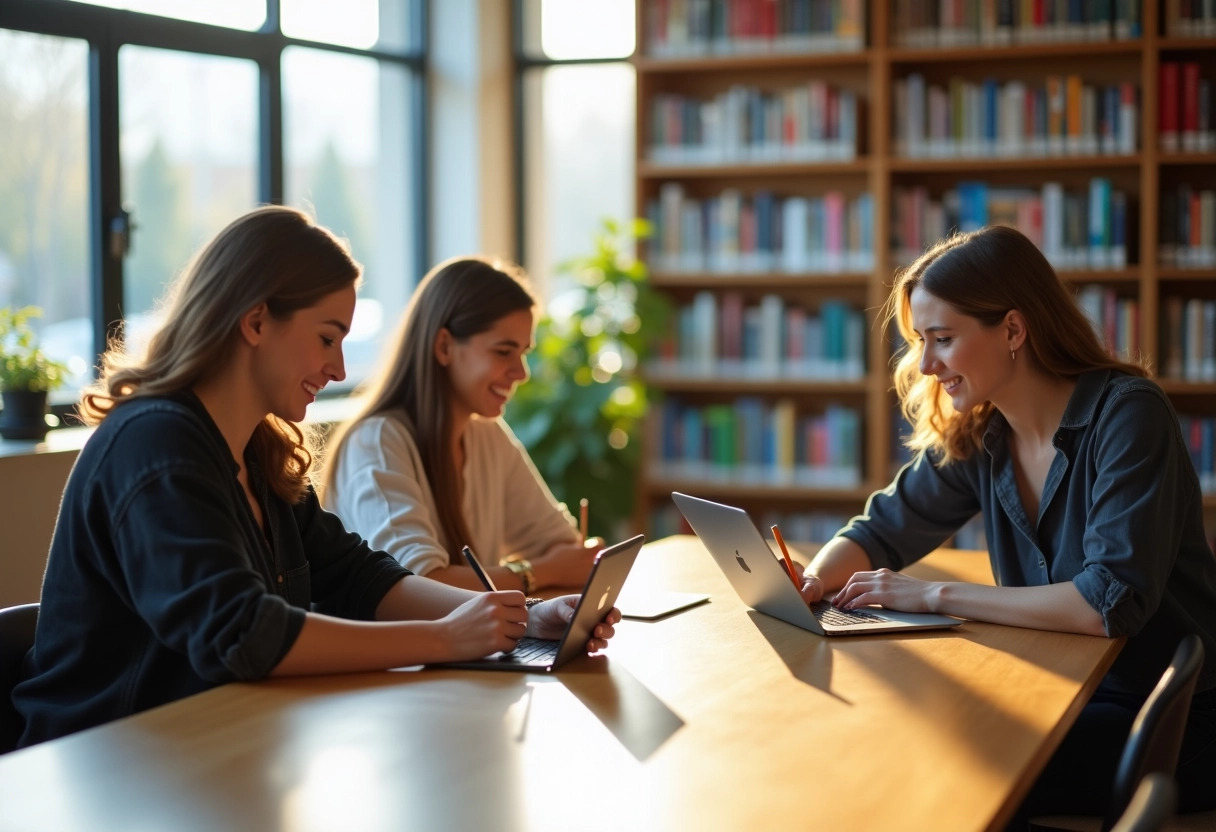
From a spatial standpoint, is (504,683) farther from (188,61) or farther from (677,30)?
(677,30)

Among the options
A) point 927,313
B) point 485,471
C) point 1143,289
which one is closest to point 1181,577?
point 927,313

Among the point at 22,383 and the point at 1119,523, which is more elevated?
the point at 22,383

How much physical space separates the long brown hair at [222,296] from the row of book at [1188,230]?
354 cm

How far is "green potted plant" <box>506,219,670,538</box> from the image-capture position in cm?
459

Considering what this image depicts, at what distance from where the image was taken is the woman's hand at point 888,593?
81.1 inches

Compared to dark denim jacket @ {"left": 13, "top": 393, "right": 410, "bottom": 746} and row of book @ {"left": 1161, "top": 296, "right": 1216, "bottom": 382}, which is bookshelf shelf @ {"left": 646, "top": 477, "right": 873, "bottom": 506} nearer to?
row of book @ {"left": 1161, "top": 296, "right": 1216, "bottom": 382}

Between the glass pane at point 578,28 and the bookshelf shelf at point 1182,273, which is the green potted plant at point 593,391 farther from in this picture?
the bookshelf shelf at point 1182,273

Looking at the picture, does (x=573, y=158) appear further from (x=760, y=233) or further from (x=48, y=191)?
(x=48, y=191)

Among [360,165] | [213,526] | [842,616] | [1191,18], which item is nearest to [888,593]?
[842,616]

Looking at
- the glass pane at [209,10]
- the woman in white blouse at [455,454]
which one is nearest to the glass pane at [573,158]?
the glass pane at [209,10]

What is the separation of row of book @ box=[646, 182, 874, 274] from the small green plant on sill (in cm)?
243

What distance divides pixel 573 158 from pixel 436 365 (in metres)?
3.05

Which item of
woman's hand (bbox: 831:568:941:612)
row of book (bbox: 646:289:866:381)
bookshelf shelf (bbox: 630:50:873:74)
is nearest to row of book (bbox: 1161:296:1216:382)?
row of book (bbox: 646:289:866:381)

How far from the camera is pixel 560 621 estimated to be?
188cm
